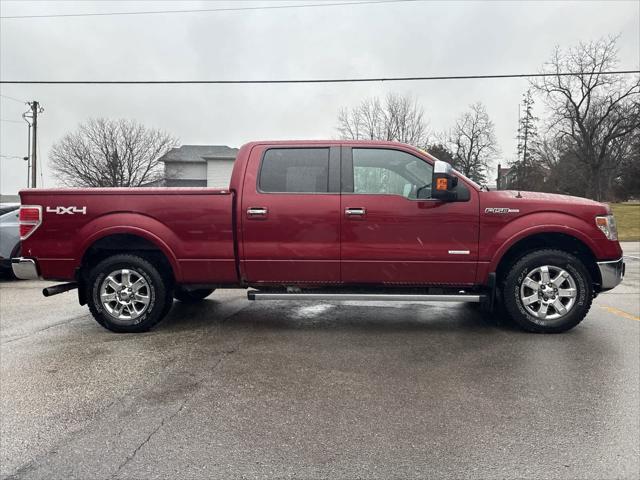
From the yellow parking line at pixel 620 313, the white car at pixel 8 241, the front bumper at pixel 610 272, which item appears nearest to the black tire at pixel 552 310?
the front bumper at pixel 610 272

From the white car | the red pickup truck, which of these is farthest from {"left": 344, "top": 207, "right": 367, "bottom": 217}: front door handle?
the white car

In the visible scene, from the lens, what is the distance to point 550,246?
190 inches

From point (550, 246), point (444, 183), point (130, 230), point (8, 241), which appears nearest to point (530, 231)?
point (550, 246)

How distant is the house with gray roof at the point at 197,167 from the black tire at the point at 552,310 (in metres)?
42.6

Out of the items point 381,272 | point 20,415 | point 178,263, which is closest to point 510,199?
point 381,272

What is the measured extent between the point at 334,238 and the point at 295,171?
88 cm

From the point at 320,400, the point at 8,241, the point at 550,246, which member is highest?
the point at 550,246

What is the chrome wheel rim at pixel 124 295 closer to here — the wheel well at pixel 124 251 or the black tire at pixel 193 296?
the wheel well at pixel 124 251

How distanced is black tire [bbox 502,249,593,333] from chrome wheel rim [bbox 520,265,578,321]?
0.02 m

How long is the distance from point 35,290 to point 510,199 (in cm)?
822

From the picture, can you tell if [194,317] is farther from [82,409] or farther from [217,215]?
[82,409]

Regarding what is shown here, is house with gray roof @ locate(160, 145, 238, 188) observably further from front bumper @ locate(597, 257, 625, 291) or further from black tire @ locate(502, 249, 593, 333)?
front bumper @ locate(597, 257, 625, 291)

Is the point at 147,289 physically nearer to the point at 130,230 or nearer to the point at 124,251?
the point at 124,251

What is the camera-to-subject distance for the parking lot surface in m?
2.40
